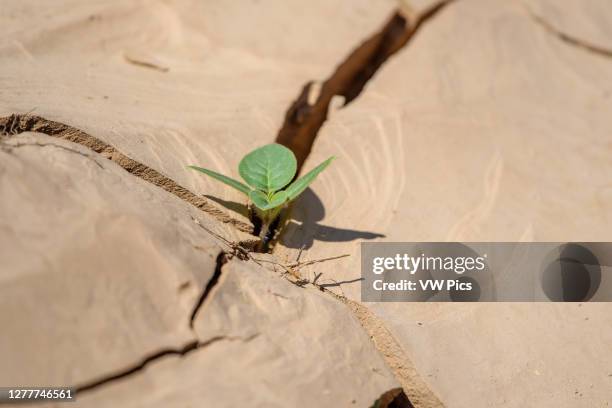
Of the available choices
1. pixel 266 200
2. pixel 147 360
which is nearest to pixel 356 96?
pixel 266 200

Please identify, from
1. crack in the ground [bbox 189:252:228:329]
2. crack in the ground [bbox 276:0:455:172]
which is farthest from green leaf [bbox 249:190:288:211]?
crack in the ground [bbox 276:0:455:172]

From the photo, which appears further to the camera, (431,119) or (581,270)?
(431,119)

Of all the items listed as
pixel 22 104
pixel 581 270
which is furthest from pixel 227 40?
pixel 581 270

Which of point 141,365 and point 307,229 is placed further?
point 307,229

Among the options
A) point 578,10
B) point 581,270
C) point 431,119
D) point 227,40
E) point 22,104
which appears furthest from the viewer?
point 578,10

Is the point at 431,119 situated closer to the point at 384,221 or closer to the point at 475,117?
the point at 475,117

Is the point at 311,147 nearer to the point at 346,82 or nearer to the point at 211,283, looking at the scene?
the point at 346,82

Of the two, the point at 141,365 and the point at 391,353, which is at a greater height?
the point at 141,365
